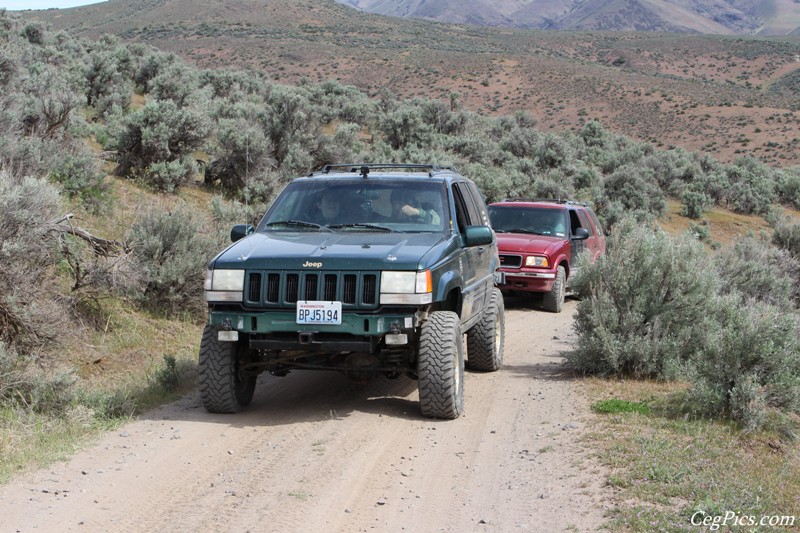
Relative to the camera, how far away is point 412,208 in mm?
8180

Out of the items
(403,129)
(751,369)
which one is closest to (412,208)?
(751,369)

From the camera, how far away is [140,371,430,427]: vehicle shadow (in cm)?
740

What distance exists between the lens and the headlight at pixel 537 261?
14688mm

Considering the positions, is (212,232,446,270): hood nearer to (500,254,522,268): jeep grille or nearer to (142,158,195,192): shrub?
(500,254,522,268): jeep grille

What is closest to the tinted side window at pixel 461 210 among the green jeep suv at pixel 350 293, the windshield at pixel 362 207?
the green jeep suv at pixel 350 293

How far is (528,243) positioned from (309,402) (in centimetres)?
786

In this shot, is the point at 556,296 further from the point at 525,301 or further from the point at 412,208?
the point at 412,208

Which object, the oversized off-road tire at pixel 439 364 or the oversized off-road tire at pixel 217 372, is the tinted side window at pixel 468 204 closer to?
the oversized off-road tire at pixel 439 364

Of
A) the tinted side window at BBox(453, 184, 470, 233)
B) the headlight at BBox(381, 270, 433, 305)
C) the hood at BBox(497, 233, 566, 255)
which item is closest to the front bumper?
the headlight at BBox(381, 270, 433, 305)

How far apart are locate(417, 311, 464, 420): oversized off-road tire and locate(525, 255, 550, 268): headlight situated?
25.2ft

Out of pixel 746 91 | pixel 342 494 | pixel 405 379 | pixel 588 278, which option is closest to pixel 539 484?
pixel 342 494

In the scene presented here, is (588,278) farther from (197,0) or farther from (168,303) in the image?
(197,0)

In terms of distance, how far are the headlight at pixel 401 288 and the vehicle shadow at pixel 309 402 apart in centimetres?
118

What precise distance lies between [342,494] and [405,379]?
3.71 m
